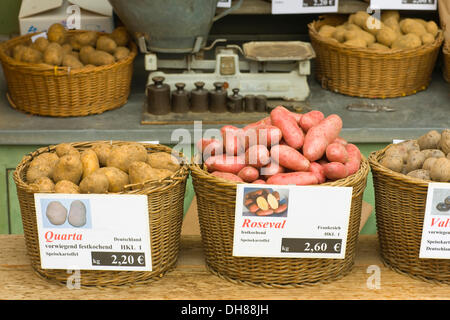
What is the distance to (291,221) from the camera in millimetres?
1283

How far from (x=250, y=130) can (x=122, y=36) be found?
4.79 feet

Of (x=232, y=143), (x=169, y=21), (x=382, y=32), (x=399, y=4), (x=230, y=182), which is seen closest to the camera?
(x=230, y=182)

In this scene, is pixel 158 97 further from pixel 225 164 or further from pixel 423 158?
pixel 423 158

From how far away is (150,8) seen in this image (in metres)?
2.34

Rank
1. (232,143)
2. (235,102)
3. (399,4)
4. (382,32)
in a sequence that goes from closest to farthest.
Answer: (232,143) < (235,102) < (382,32) < (399,4)

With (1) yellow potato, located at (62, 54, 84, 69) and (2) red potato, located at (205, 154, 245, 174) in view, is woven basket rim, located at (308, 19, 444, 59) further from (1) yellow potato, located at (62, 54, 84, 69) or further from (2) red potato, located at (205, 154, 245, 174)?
(2) red potato, located at (205, 154, 245, 174)

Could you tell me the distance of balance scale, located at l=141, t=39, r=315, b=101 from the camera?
257 centimetres

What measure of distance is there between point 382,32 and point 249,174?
1674 mm

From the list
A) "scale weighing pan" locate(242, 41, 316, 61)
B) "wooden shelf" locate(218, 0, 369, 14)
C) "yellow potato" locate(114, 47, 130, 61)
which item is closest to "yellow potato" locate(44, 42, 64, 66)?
"yellow potato" locate(114, 47, 130, 61)

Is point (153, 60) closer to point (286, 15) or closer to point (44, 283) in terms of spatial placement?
point (286, 15)

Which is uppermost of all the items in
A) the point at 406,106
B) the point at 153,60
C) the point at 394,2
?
the point at 394,2

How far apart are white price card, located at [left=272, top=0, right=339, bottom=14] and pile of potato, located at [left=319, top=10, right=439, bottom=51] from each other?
112mm

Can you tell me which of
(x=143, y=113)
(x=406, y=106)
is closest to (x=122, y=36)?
(x=143, y=113)

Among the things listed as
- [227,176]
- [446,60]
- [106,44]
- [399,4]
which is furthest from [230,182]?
[399,4]
